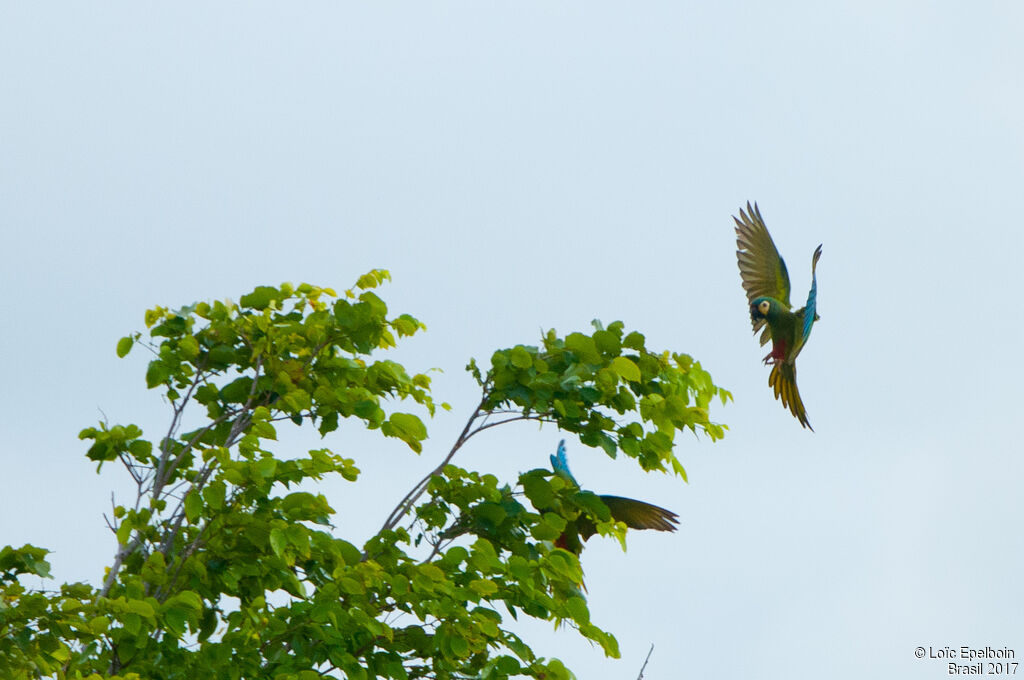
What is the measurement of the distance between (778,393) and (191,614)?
3.76 m

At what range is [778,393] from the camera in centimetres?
756

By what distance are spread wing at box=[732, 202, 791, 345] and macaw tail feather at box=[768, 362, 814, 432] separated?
0.21 metres

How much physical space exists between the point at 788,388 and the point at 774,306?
Result: 0.48 meters

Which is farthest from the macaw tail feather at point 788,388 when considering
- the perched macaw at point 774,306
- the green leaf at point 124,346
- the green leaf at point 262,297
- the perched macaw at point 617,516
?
the green leaf at point 124,346

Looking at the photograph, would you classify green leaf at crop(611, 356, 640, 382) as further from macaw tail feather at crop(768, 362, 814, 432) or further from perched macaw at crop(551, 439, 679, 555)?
macaw tail feather at crop(768, 362, 814, 432)

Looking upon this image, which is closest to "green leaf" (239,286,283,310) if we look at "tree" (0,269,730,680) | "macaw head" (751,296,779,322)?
"tree" (0,269,730,680)

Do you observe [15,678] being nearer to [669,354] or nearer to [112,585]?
[112,585]

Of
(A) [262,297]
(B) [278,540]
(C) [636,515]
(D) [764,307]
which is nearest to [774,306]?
(D) [764,307]

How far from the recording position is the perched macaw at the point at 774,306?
7.48 m

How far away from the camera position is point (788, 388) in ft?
24.8

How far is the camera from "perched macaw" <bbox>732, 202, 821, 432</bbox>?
295 inches

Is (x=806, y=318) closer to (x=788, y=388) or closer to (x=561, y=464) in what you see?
(x=788, y=388)

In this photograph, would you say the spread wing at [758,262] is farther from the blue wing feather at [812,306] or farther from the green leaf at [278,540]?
the green leaf at [278,540]

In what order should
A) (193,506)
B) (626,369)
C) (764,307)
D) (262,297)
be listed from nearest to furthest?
(193,506) → (626,369) → (262,297) → (764,307)
